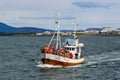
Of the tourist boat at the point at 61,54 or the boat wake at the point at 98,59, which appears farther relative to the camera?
the boat wake at the point at 98,59

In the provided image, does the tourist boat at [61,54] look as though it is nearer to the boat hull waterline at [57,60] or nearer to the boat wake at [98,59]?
the boat hull waterline at [57,60]

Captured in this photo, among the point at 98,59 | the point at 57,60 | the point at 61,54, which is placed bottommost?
the point at 98,59

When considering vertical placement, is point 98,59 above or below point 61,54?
below

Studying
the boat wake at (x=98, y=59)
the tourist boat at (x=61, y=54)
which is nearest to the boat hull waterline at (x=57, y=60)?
the tourist boat at (x=61, y=54)

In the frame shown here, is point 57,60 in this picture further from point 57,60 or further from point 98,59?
point 98,59

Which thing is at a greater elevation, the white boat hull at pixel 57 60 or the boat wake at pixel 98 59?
the white boat hull at pixel 57 60

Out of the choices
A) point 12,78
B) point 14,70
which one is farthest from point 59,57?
point 12,78

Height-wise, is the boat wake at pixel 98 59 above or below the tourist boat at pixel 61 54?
below

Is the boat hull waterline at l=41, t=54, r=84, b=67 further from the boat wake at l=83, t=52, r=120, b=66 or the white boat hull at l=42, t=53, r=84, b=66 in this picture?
the boat wake at l=83, t=52, r=120, b=66

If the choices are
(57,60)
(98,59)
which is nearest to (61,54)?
(57,60)

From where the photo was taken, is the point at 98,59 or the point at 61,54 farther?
the point at 98,59

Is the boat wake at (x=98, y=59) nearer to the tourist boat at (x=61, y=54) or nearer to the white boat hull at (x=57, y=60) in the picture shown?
the tourist boat at (x=61, y=54)

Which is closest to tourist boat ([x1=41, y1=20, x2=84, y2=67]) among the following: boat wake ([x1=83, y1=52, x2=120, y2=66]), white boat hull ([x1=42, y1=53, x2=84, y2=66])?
white boat hull ([x1=42, y1=53, x2=84, y2=66])

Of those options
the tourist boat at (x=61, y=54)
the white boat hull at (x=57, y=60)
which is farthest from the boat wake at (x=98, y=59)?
the white boat hull at (x=57, y=60)
